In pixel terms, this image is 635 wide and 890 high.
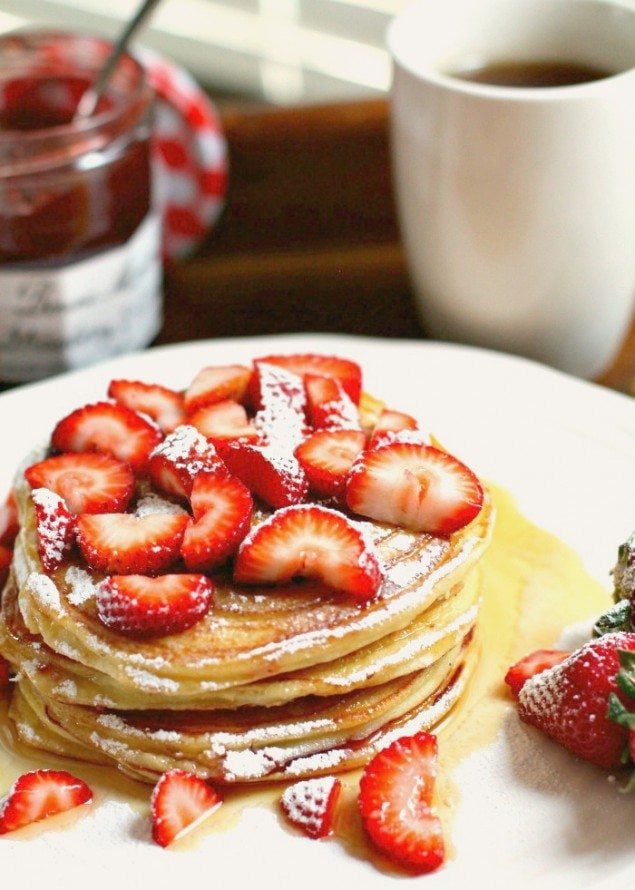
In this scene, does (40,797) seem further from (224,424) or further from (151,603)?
(224,424)

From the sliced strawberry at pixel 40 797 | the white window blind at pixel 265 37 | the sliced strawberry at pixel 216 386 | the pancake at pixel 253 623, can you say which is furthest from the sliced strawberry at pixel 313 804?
the white window blind at pixel 265 37

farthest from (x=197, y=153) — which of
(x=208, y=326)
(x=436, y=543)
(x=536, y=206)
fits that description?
(x=436, y=543)

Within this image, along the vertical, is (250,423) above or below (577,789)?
above

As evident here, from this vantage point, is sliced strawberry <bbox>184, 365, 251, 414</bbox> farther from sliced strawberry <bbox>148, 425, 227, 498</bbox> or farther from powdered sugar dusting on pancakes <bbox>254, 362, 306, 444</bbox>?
sliced strawberry <bbox>148, 425, 227, 498</bbox>

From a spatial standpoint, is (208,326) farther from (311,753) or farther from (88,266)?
(311,753)

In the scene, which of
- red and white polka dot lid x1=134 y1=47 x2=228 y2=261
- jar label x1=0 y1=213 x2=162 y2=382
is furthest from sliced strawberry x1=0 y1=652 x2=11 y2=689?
red and white polka dot lid x1=134 y1=47 x2=228 y2=261

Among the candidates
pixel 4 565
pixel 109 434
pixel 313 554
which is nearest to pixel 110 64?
pixel 109 434

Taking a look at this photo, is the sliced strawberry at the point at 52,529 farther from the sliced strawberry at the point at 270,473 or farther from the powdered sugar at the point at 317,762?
the powdered sugar at the point at 317,762
